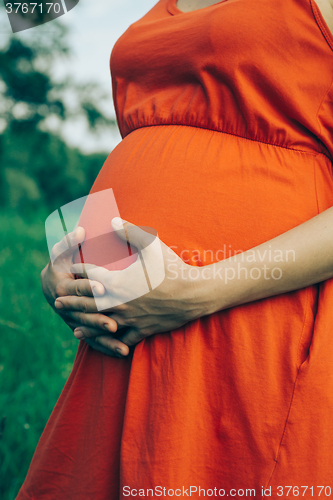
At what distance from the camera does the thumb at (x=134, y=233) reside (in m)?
0.69

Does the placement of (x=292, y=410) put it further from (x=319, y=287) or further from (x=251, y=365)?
(x=319, y=287)

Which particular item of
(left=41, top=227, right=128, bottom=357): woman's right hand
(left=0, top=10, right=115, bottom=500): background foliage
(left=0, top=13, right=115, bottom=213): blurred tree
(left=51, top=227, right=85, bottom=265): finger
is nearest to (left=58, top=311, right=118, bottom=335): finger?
(left=41, top=227, right=128, bottom=357): woman's right hand

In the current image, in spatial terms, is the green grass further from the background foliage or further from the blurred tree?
the blurred tree

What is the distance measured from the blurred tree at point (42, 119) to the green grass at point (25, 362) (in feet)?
20.8

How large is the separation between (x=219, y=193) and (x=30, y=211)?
6.53 meters

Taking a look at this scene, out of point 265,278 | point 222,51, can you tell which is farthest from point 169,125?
point 265,278

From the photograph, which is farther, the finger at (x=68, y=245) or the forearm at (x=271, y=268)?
the finger at (x=68, y=245)

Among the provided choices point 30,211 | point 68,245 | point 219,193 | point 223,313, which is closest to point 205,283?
point 223,313

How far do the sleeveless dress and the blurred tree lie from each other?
8.82 meters

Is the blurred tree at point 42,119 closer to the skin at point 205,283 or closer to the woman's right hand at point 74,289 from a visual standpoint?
the woman's right hand at point 74,289

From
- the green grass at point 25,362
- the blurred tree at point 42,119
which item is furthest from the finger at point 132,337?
the blurred tree at point 42,119

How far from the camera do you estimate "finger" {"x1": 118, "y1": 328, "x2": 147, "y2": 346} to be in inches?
27.8

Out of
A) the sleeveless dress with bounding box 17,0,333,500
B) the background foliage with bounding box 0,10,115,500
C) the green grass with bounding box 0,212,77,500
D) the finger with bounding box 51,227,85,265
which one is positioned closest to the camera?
the sleeveless dress with bounding box 17,0,333,500

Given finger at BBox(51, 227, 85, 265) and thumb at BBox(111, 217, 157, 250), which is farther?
finger at BBox(51, 227, 85, 265)
